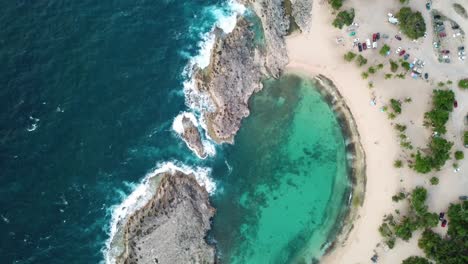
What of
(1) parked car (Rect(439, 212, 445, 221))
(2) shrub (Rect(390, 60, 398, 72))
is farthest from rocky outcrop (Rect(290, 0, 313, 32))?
(1) parked car (Rect(439, 212, 445, 221))

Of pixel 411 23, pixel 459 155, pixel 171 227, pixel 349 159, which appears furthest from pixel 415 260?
pixel 171 227

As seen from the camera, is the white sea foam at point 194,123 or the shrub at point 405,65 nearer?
the white sea foam at point 194,123

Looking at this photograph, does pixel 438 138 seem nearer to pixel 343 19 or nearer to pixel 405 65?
pixel 405 65

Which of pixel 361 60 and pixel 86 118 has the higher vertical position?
pixel 361 60

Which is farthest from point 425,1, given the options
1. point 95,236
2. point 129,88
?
point 95,236

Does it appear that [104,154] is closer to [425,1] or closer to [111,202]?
[111,202]

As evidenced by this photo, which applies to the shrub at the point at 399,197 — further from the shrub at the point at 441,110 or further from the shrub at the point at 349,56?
the shrub at the point at 349,56

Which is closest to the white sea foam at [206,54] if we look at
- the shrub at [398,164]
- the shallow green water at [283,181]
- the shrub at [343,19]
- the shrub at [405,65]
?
the shallow green water at [283,181]
